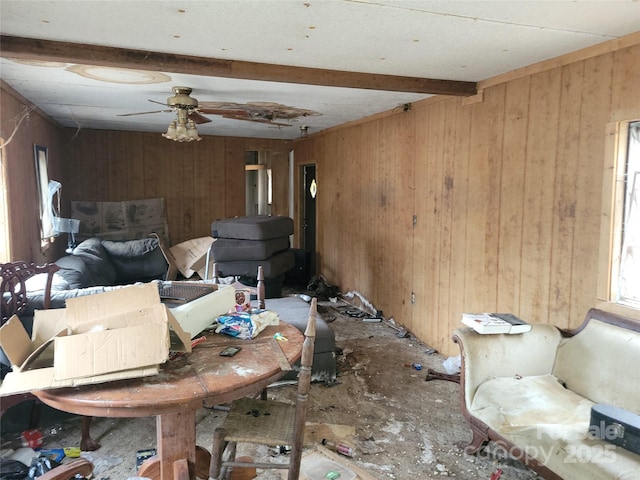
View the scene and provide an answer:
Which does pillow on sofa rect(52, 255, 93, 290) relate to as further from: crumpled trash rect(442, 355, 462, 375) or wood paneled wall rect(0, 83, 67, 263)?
crumpled trash rect(442, 355, 462, 375)

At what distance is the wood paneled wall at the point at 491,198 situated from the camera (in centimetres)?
263

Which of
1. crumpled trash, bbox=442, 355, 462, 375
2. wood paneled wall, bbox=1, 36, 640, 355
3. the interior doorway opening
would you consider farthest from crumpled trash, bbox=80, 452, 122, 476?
the interior doorway opening

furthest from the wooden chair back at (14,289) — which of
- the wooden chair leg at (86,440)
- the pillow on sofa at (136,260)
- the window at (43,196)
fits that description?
the pillow on sofa at (136,260)

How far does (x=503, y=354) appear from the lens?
2.61 m

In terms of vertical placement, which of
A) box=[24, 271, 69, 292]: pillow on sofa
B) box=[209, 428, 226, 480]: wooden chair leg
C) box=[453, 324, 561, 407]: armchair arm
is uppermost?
box=[24, 271, 69, 292]: pillow on sofa

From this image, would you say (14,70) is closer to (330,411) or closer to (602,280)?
(330,411)

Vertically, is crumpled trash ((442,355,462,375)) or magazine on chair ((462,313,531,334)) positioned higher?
magazine on chair ((462,313,531,334))

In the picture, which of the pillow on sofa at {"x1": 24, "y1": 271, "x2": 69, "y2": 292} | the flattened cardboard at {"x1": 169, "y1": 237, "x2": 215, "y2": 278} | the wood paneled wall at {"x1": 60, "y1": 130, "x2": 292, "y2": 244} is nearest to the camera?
the pillow on sofa at {"x1": 24, "y1": 271, "x2": 69, "y2": 292}

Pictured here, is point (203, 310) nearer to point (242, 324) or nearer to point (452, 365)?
point (242, 324)

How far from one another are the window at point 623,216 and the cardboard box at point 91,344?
232 centimetres

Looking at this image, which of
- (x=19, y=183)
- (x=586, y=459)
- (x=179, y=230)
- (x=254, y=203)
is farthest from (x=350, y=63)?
(x=254, y=203)

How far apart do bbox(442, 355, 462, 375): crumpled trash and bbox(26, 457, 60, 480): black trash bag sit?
9.07 ft

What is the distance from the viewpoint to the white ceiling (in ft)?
6.59

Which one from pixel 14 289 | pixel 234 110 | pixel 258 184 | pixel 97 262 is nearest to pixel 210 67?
pixel 14 289
